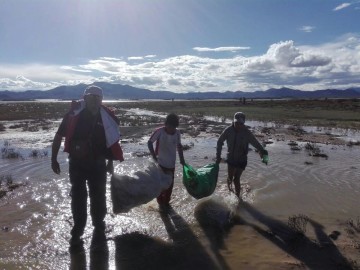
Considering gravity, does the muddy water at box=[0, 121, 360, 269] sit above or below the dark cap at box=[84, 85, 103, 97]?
below

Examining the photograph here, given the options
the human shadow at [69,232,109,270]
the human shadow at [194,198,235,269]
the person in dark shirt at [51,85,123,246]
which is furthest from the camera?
the human shadow at [194,198,235,269]

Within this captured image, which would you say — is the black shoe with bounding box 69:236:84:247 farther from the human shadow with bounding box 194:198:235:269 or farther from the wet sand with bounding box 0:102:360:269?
the human shadow with bounding box 194:198:235:269

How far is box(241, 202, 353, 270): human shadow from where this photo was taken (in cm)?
514

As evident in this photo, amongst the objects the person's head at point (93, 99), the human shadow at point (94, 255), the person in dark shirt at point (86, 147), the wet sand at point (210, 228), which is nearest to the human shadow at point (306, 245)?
the wet sand at point (210, 228)

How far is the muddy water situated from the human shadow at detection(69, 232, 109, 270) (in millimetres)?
13

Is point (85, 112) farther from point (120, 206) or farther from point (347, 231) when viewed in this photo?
point (347, 231)

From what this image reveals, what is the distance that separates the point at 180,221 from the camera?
6.84m

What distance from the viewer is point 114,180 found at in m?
5.98

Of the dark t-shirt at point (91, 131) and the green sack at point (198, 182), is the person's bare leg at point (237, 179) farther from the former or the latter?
the dark t-shirt at point (91, 131)

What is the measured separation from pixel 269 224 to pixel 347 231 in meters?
1.24

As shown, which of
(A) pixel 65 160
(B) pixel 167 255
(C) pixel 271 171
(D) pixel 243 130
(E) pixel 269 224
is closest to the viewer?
(B) pixel 167 255

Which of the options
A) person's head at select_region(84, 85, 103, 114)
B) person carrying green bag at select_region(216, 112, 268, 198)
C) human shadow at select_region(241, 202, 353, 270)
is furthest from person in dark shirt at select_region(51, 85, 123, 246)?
person carrying green bag at select_region(216, 112, 268, 198)

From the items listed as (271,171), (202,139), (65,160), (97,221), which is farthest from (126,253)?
(202,139)

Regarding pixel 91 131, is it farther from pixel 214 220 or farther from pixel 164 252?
pixel 214 220
